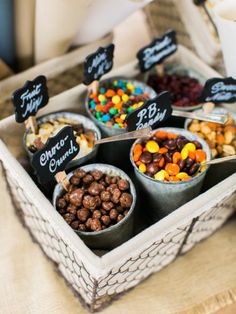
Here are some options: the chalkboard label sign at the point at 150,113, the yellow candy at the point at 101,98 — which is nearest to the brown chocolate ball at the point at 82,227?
the chalkboard label sign at the point at 150,113

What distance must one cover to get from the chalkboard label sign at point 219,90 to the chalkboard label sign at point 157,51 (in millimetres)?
178

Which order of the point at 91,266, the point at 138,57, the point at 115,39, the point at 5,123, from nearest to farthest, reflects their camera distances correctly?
the point at 91,266
the point at 5,123
the point at 138,57
the point at 115,39

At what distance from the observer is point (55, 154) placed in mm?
822

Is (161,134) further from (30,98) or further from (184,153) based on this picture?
(30,98)

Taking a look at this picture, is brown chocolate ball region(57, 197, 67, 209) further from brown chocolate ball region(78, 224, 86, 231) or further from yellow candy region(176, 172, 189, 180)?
yellow candy region(176, 172, 189, 180)

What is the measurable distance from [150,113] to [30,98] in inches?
9.8

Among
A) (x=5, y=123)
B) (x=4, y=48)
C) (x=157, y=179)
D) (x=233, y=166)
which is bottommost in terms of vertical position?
(x=233, y=166)

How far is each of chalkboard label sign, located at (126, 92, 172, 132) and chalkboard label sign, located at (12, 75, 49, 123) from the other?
0.20 m

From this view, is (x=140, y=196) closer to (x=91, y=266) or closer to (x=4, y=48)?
(x=91, y=266)

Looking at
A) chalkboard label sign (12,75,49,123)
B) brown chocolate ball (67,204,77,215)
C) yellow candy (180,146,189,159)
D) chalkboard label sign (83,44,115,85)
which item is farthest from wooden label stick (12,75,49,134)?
yellow candy (180,146,189,159)

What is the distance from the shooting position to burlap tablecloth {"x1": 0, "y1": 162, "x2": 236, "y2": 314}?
0.92 meters

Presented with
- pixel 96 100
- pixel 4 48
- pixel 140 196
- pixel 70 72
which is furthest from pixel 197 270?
pixel 4 48

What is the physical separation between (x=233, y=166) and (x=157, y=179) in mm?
210

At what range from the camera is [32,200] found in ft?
2.79
